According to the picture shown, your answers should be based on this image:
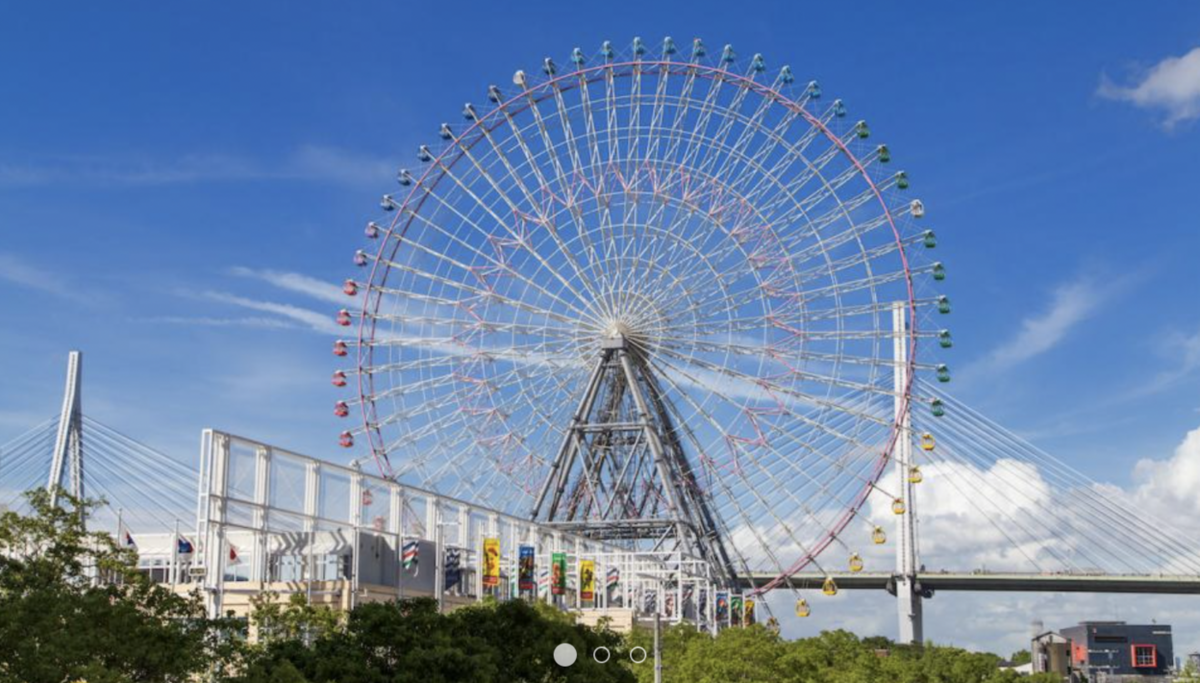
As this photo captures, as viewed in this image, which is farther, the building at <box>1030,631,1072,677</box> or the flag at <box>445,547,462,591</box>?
the building at <box>1030,631,1072,677</box>

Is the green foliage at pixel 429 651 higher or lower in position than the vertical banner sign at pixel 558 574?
lower

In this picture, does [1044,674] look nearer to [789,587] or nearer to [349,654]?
[789,587]

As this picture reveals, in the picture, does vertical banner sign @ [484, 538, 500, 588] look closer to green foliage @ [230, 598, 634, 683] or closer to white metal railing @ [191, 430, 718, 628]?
white metal railing @ [191, 430, 718, 628]

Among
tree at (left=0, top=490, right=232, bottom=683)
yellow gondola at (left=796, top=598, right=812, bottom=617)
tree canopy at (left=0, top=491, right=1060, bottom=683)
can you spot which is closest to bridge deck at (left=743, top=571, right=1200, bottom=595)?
yellow gondola at (left=796, top=598, right=812, bottom=617)

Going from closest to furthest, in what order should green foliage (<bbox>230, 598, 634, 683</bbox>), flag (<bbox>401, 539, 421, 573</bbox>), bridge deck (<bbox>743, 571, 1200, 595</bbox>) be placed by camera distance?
1. green foliage (<bbox>230, 598, 634, 683</bbox>)
2. flag (<bbox>401, 539, 421, 573</bbox>)
3. bridge deck (<bbox>743, 571, 1200, 595</bbox>)

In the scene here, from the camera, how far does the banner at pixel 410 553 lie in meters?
75.1

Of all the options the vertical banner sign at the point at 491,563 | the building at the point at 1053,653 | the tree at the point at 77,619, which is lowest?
the building at the point at 1053,653

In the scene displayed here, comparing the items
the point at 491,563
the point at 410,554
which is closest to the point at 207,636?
the point at 410,554

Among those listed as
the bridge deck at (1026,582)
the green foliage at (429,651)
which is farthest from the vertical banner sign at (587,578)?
the bridge deck at (1026,582)

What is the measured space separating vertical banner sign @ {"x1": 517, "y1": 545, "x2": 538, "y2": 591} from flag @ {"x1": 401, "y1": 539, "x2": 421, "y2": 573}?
26.4 ft

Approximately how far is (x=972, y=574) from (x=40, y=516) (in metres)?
144

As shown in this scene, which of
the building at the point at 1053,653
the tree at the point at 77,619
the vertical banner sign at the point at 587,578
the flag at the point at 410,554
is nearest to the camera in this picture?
the tree at the point at 77,619

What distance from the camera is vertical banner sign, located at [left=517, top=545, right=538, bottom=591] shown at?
8238cm

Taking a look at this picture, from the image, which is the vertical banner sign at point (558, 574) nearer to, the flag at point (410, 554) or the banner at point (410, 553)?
the flag at point (410, 554)
